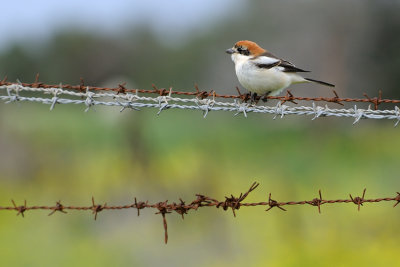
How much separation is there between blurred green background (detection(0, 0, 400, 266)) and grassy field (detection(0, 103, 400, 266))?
41 mm

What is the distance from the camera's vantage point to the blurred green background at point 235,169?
12.1m

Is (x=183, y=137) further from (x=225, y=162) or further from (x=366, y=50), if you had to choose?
(x=366, y=50)

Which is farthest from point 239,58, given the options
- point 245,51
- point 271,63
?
point 271,63

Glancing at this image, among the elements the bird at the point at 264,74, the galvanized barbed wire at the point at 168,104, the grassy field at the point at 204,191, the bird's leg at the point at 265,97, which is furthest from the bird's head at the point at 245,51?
the grassy field at the point at 204,191

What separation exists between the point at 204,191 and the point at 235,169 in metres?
3.08

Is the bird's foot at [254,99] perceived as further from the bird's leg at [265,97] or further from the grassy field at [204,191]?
the grassy field at [204,191]

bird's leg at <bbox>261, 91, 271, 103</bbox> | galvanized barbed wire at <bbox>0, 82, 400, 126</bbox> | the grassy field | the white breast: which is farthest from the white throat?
the grassy field

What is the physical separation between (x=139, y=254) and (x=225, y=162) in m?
7.66

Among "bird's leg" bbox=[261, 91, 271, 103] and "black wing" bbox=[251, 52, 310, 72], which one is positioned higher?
"black wing" bbox=[251, 52, 310, 72]

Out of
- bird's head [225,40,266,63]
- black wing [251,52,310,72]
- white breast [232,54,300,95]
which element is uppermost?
bird's head [225,40,266,63]

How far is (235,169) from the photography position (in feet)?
59.9

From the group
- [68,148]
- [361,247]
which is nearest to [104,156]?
[68,148]

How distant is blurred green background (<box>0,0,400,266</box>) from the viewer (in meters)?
12.1

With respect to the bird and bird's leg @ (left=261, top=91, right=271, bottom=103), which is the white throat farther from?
bird's leg @ (left=261, top=91, right=271, bottom=103)
